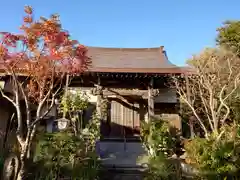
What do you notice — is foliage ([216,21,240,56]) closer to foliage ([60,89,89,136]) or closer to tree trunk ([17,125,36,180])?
foliage ([60,89,89,136])

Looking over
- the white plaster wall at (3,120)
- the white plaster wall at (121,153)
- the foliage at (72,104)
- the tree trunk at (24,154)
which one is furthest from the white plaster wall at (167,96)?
the tree trunk at (24,154)

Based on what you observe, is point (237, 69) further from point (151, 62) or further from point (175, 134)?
point (151, 62)

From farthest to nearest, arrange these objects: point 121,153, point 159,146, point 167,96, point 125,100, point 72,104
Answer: point 167,96, point 125,100, point 121,153, point 72,104, point 159,146

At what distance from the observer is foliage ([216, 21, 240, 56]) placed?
10977 mm

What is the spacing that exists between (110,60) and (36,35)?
8165 millimetres


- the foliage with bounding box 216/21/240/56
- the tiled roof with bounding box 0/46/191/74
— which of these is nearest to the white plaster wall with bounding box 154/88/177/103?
the tiled roof with bounding box 0/46/191/74

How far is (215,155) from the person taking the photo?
5750 mm

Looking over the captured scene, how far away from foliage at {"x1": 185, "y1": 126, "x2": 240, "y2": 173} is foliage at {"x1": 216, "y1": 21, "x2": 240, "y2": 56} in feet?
19.9

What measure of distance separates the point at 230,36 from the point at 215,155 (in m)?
A: 7.45

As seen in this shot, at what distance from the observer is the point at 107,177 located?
21.6ft

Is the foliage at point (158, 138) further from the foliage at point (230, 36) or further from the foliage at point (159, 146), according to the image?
the foliage at point (230, 36)

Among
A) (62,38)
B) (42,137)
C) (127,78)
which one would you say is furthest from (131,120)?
(62,38)

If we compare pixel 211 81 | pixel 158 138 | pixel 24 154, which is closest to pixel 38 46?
pixel 24 154

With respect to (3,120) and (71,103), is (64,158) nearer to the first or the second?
(71,103)
